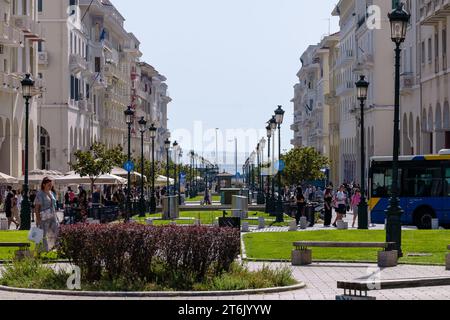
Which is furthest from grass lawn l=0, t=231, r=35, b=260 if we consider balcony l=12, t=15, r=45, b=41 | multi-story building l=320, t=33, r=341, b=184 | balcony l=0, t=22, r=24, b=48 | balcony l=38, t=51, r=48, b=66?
multi-story building l=320, t=33, r=341, b=184

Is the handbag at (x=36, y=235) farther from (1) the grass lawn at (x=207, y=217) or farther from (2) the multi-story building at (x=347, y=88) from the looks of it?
(2) the multi-story building at (x=347, y=88)

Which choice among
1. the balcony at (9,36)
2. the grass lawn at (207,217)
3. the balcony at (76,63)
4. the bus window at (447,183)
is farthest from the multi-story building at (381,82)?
the bus window at (447,183)

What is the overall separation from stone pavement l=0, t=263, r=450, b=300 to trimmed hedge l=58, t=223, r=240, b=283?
4.31ft

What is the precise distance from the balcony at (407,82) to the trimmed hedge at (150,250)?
54.3 meters

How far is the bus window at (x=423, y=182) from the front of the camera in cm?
4522

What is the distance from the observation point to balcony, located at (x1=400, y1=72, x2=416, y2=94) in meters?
73.4

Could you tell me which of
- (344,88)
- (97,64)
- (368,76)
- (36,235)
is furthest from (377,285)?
(344,88)

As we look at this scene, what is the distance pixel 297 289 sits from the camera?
20328 millimetres

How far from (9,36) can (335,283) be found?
159ft

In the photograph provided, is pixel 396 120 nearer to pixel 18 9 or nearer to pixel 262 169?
pixel 18 9

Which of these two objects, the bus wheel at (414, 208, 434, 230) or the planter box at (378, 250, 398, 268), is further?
the bus wheel at (414, 208, 434, 230)

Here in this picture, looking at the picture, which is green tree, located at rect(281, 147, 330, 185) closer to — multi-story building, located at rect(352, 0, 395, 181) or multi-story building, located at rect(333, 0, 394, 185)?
multi-story building, located at rect(352, 0, 395, 181)

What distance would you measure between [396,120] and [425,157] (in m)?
17.8
